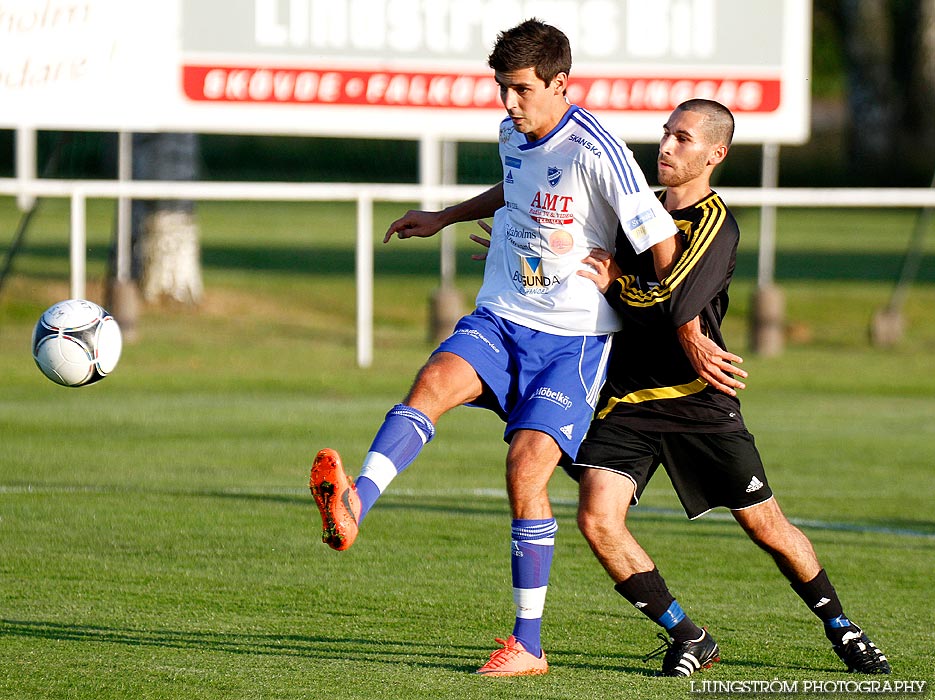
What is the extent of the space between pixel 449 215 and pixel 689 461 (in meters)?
1.31

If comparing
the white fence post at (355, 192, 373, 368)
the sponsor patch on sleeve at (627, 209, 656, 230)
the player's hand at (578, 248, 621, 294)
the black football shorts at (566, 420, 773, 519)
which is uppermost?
the sponsor patch on sleeve at (627, 209, 656, 230)

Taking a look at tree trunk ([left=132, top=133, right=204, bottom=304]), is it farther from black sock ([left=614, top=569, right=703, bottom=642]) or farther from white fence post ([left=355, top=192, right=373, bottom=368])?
black sock ([left=614, top=569, right=703, bottom=642])

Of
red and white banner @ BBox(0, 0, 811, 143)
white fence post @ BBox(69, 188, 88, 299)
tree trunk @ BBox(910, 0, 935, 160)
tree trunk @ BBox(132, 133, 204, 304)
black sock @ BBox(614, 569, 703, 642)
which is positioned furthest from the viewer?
tree trunk @ BBox(910, 0, 935, 160)

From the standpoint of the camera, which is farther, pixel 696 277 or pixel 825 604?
pixel 825 604

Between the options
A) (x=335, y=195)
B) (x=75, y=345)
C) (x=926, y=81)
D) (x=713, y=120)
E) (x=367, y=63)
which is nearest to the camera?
(x=713, y=120)

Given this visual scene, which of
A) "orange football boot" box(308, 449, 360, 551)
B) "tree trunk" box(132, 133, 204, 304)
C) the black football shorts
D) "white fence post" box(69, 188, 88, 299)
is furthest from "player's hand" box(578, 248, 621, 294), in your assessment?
"tree trunk" box(132, 133, 204, 304)

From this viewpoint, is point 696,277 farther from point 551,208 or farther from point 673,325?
point 551,208

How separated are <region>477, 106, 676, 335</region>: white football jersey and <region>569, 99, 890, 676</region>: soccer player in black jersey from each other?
81mm

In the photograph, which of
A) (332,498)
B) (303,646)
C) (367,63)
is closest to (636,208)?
(332,498)

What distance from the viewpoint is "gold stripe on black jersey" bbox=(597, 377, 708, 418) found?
5.56 m

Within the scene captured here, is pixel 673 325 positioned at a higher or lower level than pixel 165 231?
higher

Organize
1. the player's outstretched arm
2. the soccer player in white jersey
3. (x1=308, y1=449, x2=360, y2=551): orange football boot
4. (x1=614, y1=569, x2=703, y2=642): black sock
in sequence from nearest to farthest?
(x1=308, y1=449, x2=360, y2=551): orange football boot < the soccer player in white jersey < (x1=614, y1=569, x2=703, y2=642): black sock < the player's outstretched arm

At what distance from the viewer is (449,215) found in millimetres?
6105

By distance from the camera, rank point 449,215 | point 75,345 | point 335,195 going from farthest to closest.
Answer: point 335,195
point 75,345
point 449,215
